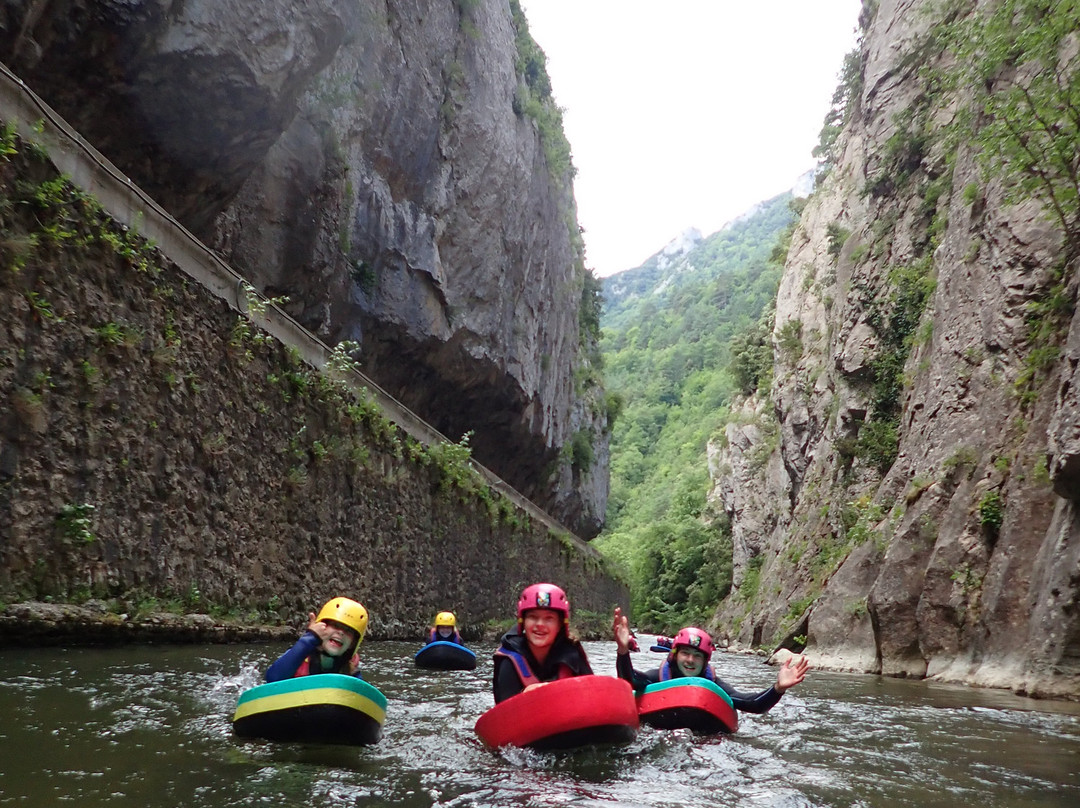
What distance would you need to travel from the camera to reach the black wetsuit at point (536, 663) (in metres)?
5.18

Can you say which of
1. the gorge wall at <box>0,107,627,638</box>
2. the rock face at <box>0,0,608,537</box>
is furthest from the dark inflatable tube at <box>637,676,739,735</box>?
the rock face at <box>0,0,608,537</box>

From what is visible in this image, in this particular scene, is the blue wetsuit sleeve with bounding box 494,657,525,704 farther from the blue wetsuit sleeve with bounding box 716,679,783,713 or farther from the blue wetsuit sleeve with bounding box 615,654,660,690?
the blue wetsuit sleeve with bounding box 716,679,783,713

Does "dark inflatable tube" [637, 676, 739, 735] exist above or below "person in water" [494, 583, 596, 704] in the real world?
below

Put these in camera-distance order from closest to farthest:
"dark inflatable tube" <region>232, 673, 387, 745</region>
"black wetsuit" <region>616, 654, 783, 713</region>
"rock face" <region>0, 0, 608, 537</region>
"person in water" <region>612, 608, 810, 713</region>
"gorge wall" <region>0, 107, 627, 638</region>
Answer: "dark inflatable tube" <region>232, 673, 387, 745</region>, "black wetsuit" <region>616, 654, 783, 713</region>, "person in water" <region>612, 608, 810, 713</region>, "gorge wall" <region>0, 107, 627, 638</region>, "rock face" <region>0, 0, 608, 537</region>

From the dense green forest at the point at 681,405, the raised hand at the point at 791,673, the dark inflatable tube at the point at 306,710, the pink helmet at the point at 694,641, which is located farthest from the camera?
the dense green forest at the point at 681,405

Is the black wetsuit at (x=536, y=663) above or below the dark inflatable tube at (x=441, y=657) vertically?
above

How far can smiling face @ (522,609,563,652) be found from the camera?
5.27m

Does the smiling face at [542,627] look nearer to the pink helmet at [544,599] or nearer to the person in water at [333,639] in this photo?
the pink helmet at [544,599]

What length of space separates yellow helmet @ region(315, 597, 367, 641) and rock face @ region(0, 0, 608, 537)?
7902 mm

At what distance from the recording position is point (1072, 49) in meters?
11.9

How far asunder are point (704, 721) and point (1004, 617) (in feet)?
18.1

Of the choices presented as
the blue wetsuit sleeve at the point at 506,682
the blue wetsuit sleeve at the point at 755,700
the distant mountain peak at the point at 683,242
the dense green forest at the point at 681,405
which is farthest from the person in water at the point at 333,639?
the distant mountain peak at the point at 683,242

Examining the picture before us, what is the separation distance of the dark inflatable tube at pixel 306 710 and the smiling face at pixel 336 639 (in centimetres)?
64

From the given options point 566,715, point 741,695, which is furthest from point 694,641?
point 566,715
